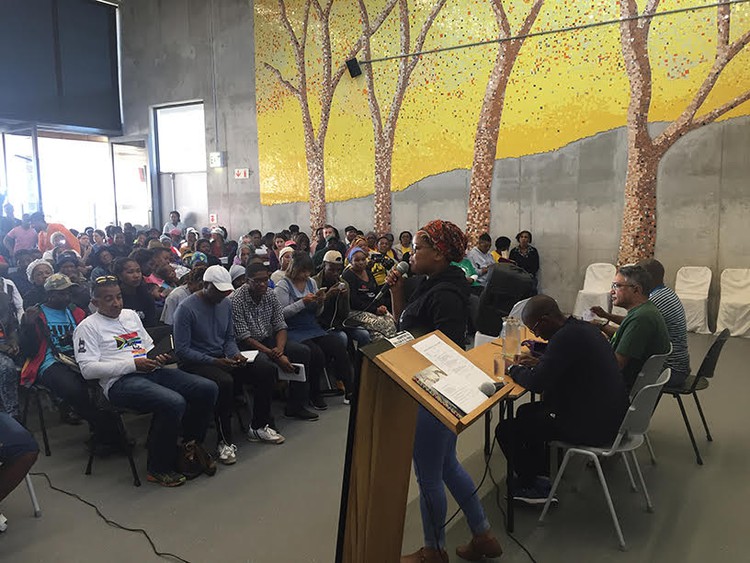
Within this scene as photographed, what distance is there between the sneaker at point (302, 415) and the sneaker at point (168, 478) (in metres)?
1.23

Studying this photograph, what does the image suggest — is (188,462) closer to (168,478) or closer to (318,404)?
(168,478)

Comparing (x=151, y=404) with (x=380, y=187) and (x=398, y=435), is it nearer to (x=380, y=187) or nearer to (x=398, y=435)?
(x=398, y=435)

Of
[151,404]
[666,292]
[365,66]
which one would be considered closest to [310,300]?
[151,404]

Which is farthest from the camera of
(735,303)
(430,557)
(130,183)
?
(130,183)

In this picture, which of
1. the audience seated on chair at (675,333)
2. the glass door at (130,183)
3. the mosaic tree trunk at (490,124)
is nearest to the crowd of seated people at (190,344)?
the audience seated on chair at (675,333)

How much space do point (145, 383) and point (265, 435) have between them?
968 mm

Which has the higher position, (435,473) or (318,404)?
(435,473)

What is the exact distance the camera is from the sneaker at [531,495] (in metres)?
3.26

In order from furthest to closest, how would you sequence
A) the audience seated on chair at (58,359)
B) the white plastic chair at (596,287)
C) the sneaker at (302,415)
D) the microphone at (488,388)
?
the white plastic chair at (596,287) < the sneaker at (302,415) < the audience seated on chair at (58,359) < the microphone at (488,388)

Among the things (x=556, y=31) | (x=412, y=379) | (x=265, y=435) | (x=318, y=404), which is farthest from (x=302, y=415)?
(x=556, y=31)

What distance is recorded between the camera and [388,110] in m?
10.5

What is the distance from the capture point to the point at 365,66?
1066 centimetres

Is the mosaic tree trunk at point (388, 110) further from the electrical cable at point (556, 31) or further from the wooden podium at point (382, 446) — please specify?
the wooden podium at point (382, 446)

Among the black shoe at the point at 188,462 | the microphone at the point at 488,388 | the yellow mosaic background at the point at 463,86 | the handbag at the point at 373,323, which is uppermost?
the yellow mosaic background at the point at 463,86
